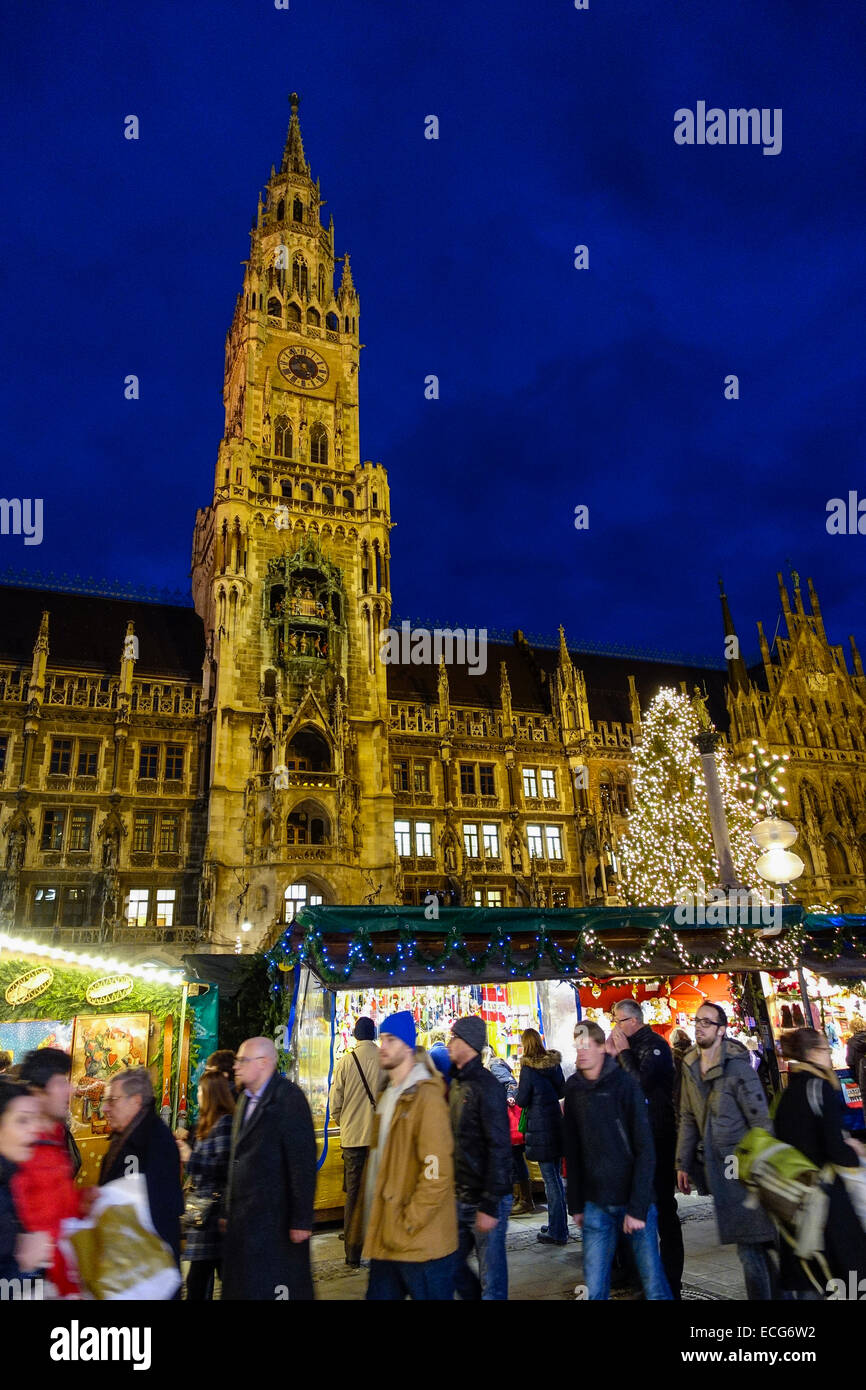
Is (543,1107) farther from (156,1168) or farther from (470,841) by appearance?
(470,841)

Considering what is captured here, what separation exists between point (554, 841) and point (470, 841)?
392 cm

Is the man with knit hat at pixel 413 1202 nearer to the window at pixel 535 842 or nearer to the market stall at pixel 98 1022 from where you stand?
the market stall at pixel 98 1022

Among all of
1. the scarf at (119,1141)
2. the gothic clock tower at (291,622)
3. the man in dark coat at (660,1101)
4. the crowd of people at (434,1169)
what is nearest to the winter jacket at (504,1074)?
the man in dark coat at (660,1101)

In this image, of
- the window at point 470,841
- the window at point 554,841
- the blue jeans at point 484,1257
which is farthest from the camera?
the window at point 554,841

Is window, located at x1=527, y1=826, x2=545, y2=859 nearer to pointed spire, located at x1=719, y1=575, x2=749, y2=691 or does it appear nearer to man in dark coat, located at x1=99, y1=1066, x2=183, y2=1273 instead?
pointed spire, located at x1=719, y1=575, x2=749, y2=691

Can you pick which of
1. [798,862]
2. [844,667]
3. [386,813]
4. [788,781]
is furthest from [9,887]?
[844,667]

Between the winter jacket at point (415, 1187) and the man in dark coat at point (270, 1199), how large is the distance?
41 cm

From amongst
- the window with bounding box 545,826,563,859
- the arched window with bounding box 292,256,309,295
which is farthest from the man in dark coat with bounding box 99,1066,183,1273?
the arched window with bounding box 292,256,309,295

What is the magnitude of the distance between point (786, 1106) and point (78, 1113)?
35.5 feet

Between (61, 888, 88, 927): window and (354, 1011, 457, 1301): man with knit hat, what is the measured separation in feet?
81.8

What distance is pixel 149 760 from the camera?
97.9 ft

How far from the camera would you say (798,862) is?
457 inches

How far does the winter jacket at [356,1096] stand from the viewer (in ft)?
28.4

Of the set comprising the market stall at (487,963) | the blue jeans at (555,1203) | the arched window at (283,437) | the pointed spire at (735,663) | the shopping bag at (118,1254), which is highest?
the arched window at (283,437)
